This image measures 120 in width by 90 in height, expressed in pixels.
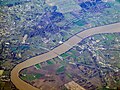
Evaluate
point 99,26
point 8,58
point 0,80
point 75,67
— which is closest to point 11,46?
point 8,58

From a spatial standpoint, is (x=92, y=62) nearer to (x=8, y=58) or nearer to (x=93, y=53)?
(x=93, y=53)

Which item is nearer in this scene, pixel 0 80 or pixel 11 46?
pixel 0 80

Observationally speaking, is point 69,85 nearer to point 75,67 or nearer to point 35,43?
point 75,67

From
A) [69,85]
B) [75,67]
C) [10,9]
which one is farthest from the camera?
[10,9]

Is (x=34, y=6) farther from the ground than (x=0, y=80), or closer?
farther from the ground

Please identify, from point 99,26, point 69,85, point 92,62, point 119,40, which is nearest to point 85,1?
point 99,26

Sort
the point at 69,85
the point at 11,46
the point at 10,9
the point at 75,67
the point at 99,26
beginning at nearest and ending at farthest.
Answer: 1. the point at 69,85
2. the point at 75,67
3. the point at 11,46
4. the point at 99,26
5. the point at 10,9
